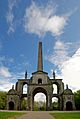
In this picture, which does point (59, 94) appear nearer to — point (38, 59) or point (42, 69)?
point (42, 69)

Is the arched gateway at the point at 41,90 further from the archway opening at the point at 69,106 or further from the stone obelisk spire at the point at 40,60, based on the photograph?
the archway opening at the point at 69,106

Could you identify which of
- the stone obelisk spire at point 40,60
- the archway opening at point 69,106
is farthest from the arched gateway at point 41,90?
the archway opening at point 69,106

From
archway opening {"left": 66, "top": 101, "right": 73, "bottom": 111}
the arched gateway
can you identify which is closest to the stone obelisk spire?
the arched gateway

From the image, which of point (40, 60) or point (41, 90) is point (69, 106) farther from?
point (40, 60)

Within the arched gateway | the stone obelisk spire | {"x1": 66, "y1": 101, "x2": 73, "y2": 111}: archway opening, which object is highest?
the stone obelisk spire

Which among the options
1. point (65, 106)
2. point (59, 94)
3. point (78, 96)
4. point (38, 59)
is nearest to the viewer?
point (65, 106)

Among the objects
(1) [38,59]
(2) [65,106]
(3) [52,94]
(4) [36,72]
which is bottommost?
(2) [65,106]

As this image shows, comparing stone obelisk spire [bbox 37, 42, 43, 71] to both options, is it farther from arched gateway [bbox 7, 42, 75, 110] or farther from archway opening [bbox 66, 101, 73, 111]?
archway opening [bbox 66, 101, 73, 111]

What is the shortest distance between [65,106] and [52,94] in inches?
218

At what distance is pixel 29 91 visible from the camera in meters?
58.7

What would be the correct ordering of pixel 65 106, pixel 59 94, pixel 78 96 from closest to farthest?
pixel 65 106 < pixel 59 94 < pixel 78 96

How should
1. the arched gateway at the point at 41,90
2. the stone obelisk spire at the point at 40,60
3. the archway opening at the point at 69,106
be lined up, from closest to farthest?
the arched gateway at the point at 41,90 → the archway opening at the point at 69,106 → the stone obelisk spire at the point at 40,60

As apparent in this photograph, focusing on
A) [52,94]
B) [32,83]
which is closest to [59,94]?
[52,94]

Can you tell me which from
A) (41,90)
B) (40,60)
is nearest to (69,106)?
(41,90)
